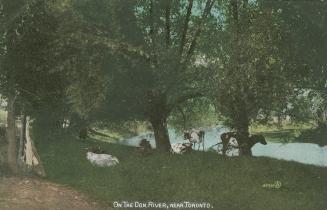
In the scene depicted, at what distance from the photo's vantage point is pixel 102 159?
23.9 metres

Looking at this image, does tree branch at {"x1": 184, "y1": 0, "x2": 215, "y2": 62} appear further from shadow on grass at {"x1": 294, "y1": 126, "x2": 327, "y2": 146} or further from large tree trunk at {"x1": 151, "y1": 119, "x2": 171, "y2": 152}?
shadow on grass at {"x1": 294, "y1": 126, "x2": 327, "y2": 146}

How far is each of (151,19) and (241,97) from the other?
8.21 meters

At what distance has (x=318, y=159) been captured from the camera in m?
27.3

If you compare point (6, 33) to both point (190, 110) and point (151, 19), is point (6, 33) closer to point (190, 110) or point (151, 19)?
point (151, 19)

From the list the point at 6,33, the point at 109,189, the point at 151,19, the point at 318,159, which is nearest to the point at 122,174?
the point at 109,189

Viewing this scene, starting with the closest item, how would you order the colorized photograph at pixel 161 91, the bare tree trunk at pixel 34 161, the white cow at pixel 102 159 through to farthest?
1. the colorized photograph at pixel 161 91
2. the bare tree trunk at pixel 34 161
3. the white cow at pixel 102 159

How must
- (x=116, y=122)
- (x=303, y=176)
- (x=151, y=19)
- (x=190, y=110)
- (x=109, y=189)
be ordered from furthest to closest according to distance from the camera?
(x=190, y=110)
(x=116, y=122)
(x=151, y=19)
(x=303, y=176)
(x=109, y=189)

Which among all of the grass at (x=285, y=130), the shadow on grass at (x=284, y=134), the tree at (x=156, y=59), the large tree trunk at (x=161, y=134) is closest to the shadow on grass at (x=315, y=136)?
the grass at (x=285, y=130)

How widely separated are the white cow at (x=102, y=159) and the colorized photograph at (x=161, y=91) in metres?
0.09

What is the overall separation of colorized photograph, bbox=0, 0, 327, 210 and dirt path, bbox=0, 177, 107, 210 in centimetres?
6

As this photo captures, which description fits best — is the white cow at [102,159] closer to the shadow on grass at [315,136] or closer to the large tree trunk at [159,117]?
the large tree trunk at [159,117]

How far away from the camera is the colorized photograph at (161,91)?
Answer: 1933 centimetres

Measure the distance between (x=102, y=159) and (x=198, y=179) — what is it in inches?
197

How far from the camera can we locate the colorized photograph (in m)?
19.3
